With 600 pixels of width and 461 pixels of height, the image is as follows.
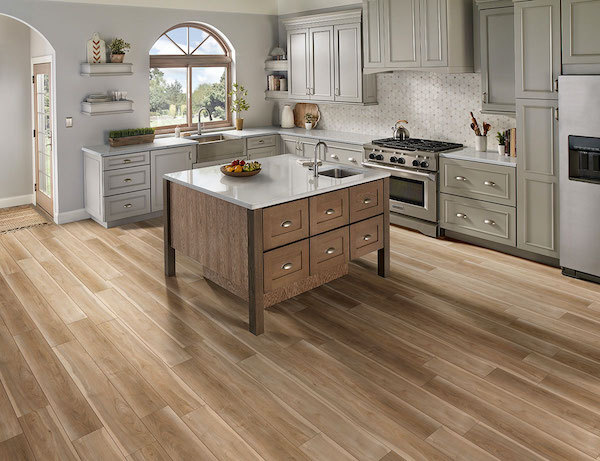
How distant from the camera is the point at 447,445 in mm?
2553

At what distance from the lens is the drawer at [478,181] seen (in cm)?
494

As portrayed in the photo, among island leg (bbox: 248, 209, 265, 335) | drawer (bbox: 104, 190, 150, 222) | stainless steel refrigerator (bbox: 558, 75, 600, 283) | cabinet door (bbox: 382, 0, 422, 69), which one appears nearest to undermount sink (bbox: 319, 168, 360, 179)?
island leg (bbox: 248, 209, 265, 335)

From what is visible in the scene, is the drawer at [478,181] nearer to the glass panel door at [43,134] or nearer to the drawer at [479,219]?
the drawer at [479,219]

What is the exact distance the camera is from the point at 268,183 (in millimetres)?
4086

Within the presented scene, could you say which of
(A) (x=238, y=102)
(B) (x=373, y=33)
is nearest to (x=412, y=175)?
(B) (x=373, y=33)

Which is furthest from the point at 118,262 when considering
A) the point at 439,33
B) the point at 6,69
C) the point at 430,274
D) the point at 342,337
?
the point at 439,33

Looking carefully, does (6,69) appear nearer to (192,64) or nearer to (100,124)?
(100,124)

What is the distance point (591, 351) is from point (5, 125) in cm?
673

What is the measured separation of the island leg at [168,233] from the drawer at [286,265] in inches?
49.3

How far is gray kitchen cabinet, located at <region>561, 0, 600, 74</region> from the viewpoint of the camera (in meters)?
4.04

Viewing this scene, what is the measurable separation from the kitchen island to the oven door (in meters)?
1.23

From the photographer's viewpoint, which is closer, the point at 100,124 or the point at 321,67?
the point at 100,124

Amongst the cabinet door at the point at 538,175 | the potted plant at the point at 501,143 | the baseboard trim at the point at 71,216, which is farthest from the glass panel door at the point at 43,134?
the cabinet door at the point at 538,175

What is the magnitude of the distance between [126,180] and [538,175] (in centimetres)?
429
